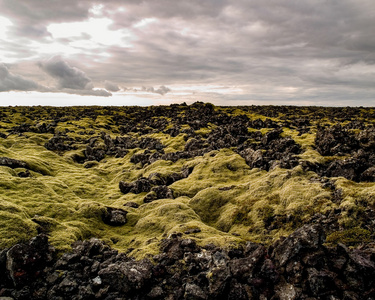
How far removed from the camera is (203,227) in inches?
638

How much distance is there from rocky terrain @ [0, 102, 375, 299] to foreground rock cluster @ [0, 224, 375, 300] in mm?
43

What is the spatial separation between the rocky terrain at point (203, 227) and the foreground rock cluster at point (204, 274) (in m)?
0.04

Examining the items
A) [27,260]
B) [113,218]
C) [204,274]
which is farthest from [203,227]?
[27,260]

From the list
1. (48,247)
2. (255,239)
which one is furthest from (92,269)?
(255,239)

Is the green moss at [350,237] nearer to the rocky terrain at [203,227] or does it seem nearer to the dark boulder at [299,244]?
the rocky terrain at [203,227]

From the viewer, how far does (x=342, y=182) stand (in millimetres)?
17516

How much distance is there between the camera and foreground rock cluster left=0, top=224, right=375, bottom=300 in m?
9.23

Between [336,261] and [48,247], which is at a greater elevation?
[336,261]

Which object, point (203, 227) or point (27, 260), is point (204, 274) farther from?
point (27, 260)

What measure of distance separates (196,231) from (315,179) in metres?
10.4

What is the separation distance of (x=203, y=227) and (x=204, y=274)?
17.9 ft

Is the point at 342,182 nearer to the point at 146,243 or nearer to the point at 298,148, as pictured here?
the point at 298,148

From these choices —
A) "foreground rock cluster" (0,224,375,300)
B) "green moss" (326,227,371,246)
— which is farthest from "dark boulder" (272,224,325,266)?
"green moss" (326,227,371,246)

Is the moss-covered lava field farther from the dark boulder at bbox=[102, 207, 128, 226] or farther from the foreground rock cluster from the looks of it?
the foreground rock cluster
